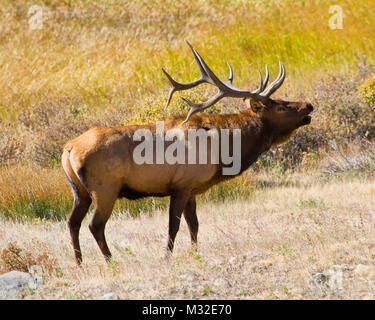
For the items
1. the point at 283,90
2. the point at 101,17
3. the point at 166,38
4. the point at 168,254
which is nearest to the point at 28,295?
the point at 168,254

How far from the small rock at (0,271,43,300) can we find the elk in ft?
4.03

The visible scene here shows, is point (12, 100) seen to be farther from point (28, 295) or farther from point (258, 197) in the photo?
point (28, 295)

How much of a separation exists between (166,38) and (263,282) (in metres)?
21.0

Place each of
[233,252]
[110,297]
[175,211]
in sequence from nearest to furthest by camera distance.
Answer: [110,297], [233,252], [175,211]

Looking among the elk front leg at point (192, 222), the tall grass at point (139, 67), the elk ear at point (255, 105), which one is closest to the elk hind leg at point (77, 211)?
the elk front leg at point (192, 222)

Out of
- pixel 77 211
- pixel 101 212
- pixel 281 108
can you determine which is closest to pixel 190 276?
pixel 101 212

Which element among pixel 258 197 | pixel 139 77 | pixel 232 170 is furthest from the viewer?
pixel 139 77

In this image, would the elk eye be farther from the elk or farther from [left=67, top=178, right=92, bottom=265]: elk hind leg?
[left=67, top=178, right=92, bottom=265]: elk hind leg

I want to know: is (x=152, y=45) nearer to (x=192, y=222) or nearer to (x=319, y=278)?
(x=192, y=222)

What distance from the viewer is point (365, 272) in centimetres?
660

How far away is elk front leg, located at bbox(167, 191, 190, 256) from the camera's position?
8.34m

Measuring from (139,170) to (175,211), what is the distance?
682 millimetres

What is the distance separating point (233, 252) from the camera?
25.7ft

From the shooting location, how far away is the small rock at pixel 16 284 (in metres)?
6.76
